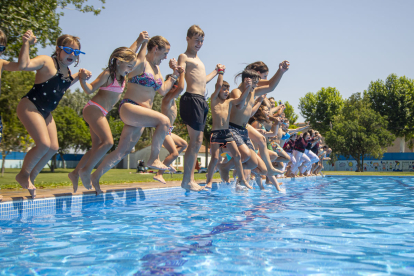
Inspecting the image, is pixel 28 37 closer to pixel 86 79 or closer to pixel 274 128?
pixel 86 79

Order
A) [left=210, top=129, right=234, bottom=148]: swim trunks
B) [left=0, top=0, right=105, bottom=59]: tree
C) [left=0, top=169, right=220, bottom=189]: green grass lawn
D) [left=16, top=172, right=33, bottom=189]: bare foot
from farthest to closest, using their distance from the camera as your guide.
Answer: [left=0, top=0, right=105, bottom=59]: tree < [left=0, top=169, right=220, bottom=189]: green grass lawn < [left=210, top=129, right=234, bottom=148]: swim trunks < [left=16, top=172, right=33, bottom=189]: bare foot

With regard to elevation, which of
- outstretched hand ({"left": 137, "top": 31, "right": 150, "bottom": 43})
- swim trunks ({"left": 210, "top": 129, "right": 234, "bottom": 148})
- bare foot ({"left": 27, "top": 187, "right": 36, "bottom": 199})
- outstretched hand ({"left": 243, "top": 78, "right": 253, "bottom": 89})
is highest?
outstretched hand ({"left": 137, "top": 31, "right": 150, "bottom": 43})

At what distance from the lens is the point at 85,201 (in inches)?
234

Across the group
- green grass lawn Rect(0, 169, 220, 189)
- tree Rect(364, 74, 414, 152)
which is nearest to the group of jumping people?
green grass lawn Rect(0, 169, 220, 189)

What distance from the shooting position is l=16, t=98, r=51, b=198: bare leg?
193 inches

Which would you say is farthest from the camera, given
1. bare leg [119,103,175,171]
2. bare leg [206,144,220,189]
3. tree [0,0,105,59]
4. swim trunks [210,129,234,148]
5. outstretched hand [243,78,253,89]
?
tree [0,0,105,59]

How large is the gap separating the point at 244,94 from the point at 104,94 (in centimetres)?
276

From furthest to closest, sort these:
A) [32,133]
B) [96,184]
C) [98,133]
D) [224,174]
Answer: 1. [224,174]
2. [96,184]
3. [98,133]
4. [32,133]

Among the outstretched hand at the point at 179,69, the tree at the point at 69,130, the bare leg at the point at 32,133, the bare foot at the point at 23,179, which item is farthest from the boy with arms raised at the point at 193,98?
the tree at the point at 69,130

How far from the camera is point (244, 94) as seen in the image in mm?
7141

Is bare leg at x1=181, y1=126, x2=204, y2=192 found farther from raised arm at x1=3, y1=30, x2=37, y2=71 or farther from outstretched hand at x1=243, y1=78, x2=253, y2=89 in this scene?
raised arm at x1=3, y1=30, x2=37, y2=71

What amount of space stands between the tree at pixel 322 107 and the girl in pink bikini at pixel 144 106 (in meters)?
52.9

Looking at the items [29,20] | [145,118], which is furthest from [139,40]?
[29,20]

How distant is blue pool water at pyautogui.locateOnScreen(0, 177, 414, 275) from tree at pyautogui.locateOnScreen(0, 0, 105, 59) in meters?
8.22
